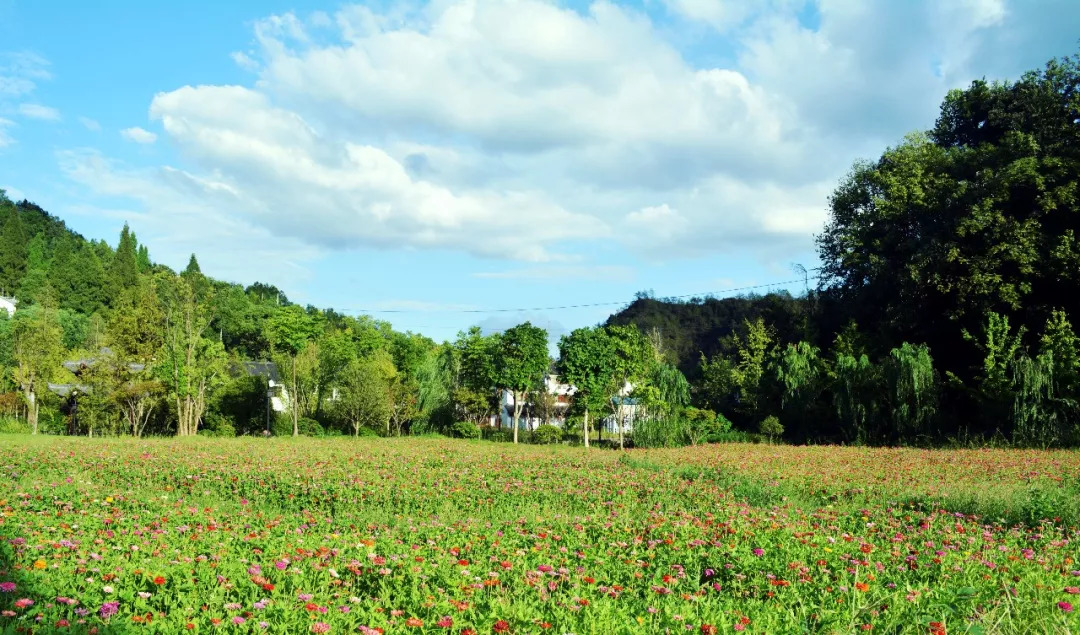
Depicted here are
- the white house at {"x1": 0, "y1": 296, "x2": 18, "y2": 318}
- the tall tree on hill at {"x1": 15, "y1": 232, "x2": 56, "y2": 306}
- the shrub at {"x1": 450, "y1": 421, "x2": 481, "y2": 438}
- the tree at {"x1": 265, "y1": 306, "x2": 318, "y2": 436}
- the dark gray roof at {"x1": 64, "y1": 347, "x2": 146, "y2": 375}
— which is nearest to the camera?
the dark gray roof at {"x1": 64, "y1": 347, "x2": 146, "y2": 375}

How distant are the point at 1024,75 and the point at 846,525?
101 ft

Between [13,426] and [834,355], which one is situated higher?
[834,355]

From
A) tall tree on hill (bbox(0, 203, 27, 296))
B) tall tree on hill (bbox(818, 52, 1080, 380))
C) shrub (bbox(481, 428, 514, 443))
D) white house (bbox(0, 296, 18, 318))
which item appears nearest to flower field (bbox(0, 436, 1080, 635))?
tall tree on hill (bbox(818, 52, 1080, 380))

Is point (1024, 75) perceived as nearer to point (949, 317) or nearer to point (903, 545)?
point (949, 317)

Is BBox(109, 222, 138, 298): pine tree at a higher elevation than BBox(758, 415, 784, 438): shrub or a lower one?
higher

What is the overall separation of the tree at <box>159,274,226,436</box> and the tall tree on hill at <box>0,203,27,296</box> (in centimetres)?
7080

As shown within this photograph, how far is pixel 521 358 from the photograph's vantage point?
35.6m

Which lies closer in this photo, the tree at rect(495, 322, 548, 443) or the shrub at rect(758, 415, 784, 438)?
the shrub at rect(758, 415, 784, 438)

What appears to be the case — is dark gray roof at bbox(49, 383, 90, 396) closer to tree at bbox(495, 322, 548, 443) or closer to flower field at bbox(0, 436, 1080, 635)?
tree at bbox(495, 322, 548, 443)

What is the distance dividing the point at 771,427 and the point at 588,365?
8426 mm

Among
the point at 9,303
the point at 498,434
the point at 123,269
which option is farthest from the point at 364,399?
the point at 9,303

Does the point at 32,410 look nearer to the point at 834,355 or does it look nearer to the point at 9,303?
the point at 834,355

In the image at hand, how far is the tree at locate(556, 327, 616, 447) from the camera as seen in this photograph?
3244 centimetres

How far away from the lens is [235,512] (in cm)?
980
